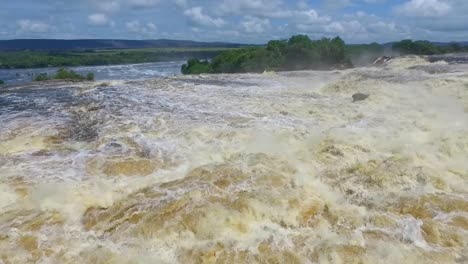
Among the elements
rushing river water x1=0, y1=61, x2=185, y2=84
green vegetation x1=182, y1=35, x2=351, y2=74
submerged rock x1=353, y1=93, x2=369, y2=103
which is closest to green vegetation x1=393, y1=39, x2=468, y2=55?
green vegetation x1=182, y1=35, x2=351, y2=74

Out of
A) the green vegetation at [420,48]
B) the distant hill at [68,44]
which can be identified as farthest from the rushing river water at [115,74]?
the distant hill at [68,44]

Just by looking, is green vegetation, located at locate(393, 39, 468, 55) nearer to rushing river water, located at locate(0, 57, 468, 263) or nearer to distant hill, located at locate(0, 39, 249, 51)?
rushing river water, located at locate(0, 57, 468, 263)

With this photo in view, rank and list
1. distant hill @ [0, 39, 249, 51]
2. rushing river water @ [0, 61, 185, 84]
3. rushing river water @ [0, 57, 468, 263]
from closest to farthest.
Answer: rushing river water @ [0, 57, 468, 263]
rushing river water @ [0, 61, 185, 84]
distant hill @ [0, 39, 249, 51]

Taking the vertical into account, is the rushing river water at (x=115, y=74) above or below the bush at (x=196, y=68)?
below

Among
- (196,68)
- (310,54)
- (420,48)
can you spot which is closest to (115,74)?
(196,68)

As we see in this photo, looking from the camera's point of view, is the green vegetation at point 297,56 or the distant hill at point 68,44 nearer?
the green vegetation at point 297,56

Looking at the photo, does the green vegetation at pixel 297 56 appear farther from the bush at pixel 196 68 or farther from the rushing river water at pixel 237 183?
the rushing river water at pixel 237 183
